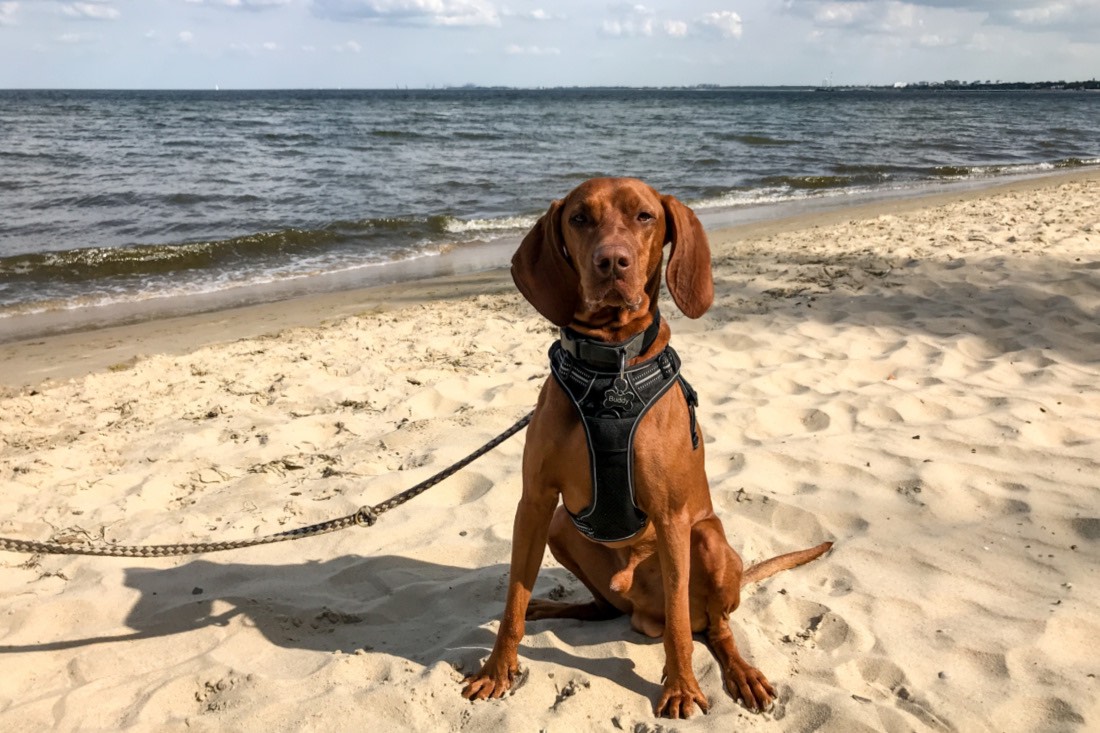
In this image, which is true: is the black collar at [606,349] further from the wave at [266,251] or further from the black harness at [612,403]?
the wave at [266,251]

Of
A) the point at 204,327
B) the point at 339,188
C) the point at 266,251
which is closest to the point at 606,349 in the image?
the point at 204,327

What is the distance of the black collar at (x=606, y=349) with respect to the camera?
263 cm

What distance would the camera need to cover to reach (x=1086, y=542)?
3.39m

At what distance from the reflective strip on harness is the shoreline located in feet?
17.2

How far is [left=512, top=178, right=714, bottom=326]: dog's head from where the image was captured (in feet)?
8.65

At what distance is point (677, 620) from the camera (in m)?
2.62

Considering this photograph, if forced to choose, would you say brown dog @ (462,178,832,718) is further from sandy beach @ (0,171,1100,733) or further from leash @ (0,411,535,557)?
leash @ (0,411,535,557)

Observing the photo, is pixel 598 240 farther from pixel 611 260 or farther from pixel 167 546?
pixel 167 546

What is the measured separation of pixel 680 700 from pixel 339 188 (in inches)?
621

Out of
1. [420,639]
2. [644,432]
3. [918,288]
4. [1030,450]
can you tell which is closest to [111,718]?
[420,639]

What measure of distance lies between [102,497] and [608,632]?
2837 mm

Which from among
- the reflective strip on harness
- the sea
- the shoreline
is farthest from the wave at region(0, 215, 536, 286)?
the reflective strip on harness

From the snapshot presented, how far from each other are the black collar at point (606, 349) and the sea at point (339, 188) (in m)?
7.27

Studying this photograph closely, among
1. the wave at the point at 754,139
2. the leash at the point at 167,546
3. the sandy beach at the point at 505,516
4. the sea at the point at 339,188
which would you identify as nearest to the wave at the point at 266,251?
the sea at the point at 339,188
